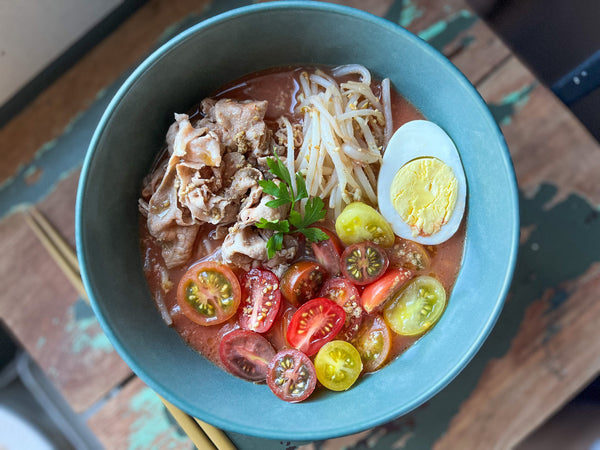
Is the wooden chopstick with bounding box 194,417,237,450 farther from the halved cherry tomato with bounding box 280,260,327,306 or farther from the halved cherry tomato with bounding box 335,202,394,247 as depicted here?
the halved cherry tomato with bounding box 335,202,394,247

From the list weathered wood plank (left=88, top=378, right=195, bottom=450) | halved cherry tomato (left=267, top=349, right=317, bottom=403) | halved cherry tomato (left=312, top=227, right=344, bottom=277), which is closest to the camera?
halved cherry tomato (left=267, top=349, right=317, bottom=403)

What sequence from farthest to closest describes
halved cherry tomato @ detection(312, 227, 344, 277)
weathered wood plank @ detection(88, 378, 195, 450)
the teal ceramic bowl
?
weathered wood plank @ detection(88, 378, 195, 450) → halved cherry tomato @ detection(312, 227, 344, 277) → the teal ceramic bowl

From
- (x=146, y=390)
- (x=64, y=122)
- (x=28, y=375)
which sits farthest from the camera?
(x=28, y=375)

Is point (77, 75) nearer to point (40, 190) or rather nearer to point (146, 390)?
point (40, 190)

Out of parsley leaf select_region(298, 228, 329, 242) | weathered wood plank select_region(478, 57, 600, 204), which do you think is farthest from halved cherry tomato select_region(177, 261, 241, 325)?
weathered wood plank select_region(478, 57, 600, 204)

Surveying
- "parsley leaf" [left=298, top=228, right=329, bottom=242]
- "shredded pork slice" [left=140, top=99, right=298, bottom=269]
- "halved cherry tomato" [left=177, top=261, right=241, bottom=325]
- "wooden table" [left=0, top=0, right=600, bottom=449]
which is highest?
"shredded pork slice" [left=140, top=99, right=298, bottom=269]

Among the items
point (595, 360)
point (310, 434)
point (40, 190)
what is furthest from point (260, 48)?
point (595, 360)
